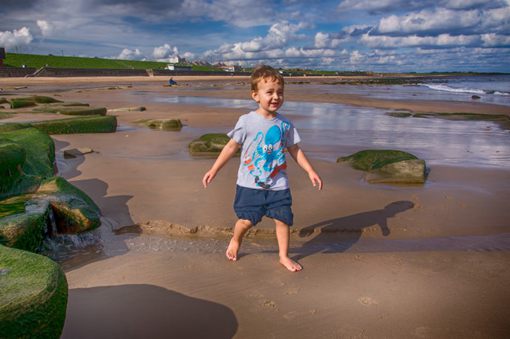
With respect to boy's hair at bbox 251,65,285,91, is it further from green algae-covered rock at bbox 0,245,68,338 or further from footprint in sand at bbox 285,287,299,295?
green algae-covered rock at bbox 0,245,68,338

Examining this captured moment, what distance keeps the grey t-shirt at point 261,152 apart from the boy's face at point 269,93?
0.13 m

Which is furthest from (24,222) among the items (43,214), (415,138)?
(415,138)

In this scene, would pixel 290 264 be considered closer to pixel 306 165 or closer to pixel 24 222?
pixel 306 165

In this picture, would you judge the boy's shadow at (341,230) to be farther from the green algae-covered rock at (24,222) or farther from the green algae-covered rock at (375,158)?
the green algae-covered rock at (24,222)

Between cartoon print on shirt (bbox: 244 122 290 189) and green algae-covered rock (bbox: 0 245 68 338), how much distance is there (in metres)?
1.61

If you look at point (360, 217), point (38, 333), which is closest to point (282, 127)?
point (360, 217)

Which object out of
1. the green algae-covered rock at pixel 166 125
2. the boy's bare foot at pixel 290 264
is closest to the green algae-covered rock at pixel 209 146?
the green algae-covered rock at pixel 166 125

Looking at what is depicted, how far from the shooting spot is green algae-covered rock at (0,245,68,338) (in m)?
1.51

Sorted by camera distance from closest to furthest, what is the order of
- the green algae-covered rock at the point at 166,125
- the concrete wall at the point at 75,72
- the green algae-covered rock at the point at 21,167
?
the green algae-covered rock at the point at 21,167 → the green algae-covered rock at the point at 166,125 → the concrete wall at the point at 75,72

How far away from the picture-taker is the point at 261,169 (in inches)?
121

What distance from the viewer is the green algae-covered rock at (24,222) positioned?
255cm

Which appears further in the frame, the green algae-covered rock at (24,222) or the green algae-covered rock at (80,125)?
the green algae-covered rock at (80,125)

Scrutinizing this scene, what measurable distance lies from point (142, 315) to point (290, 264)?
1.08m

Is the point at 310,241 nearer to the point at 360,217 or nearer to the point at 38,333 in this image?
the point at 360,217
